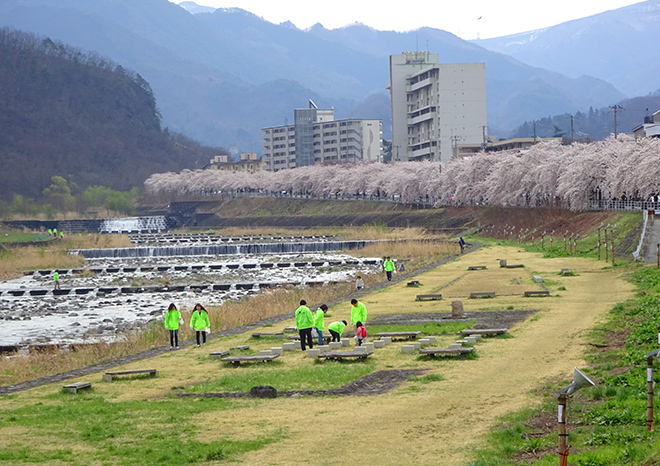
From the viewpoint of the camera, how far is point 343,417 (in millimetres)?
15000

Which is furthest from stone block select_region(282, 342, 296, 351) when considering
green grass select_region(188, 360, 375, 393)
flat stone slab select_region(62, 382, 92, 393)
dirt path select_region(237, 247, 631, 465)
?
flat stone slab select_region(62, 382, 92, 393)

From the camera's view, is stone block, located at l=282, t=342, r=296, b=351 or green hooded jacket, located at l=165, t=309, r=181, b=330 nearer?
stone block, located at l=282, t=342, r=296, b=351

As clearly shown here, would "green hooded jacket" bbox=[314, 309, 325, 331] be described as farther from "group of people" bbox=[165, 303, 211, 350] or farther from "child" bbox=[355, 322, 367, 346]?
"group of people" bbox=[165, 303, 211, 350]

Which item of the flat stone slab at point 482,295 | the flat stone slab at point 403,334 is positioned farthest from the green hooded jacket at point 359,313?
the flat stone slab at point 482,295

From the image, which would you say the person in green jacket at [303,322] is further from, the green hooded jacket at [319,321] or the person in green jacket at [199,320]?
the person in green jacket at [199,320]

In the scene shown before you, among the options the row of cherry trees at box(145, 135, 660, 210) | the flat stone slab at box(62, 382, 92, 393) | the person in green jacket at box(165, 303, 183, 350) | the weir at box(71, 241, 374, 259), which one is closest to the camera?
the flat stone slab at box(62, 382, 92, 393)

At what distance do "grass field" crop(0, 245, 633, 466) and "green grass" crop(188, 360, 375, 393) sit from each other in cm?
4

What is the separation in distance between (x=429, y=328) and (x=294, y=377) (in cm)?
761

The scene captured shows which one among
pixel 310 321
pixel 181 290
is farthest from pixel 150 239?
pixel 310 321

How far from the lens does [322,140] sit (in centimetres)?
18712

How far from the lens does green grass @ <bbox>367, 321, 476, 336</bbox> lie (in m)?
25.1

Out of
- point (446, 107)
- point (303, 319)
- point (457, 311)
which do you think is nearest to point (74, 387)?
point (303, 319)

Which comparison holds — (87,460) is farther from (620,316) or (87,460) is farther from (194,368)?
(620,316)

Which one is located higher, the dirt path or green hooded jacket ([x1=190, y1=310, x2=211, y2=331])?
green hooded jacket ([x1=190, y1=310, x2=211, y2=331])
